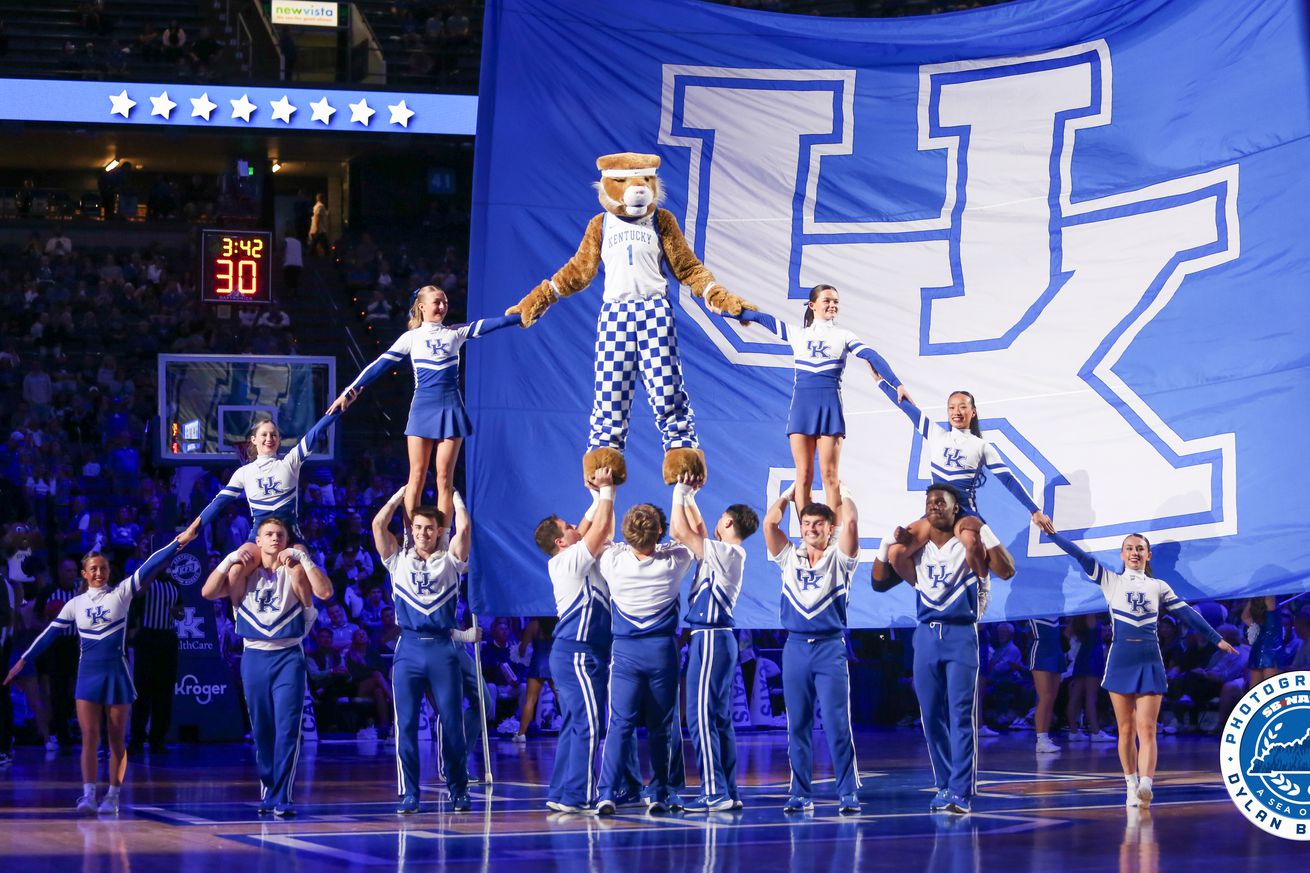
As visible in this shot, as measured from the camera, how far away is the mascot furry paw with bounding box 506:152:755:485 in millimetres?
11820

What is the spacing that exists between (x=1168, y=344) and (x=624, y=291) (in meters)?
4.01

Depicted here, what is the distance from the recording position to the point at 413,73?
28.5m

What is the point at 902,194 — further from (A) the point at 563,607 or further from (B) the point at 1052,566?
(A) the point at 563,607

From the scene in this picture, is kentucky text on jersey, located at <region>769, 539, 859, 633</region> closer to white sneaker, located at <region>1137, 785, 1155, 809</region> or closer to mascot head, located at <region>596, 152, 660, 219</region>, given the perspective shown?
white sneaker, located at <region>1137, 785, 1155, 809</region>

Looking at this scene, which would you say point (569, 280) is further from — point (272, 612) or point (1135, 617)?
point (1135, 617)

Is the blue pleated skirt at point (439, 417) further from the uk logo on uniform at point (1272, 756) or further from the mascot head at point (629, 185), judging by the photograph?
the uk logo on uniform at point (1272, 756)

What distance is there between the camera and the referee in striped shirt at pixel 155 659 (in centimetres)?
1680

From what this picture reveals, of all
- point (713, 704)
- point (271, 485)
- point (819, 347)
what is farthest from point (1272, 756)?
point (271, 485)

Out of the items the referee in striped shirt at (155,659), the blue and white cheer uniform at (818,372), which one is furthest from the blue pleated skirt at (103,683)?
the blue and white cheer uniform at (818,372)

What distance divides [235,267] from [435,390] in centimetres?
1248

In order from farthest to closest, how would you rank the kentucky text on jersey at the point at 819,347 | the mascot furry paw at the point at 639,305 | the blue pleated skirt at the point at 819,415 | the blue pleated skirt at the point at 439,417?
the blue pleated skirt at the point at 439,417
the blue pleated skirt at the point at 819,415
the kentucky text on jersey at the point at 819,347
the mascot furry paw at the point at 639,305

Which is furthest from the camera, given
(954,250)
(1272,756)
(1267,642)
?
(1267,642)

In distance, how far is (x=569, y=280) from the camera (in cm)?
1235

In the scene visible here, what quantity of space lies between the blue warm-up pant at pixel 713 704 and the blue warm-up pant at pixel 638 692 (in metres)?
0.22
